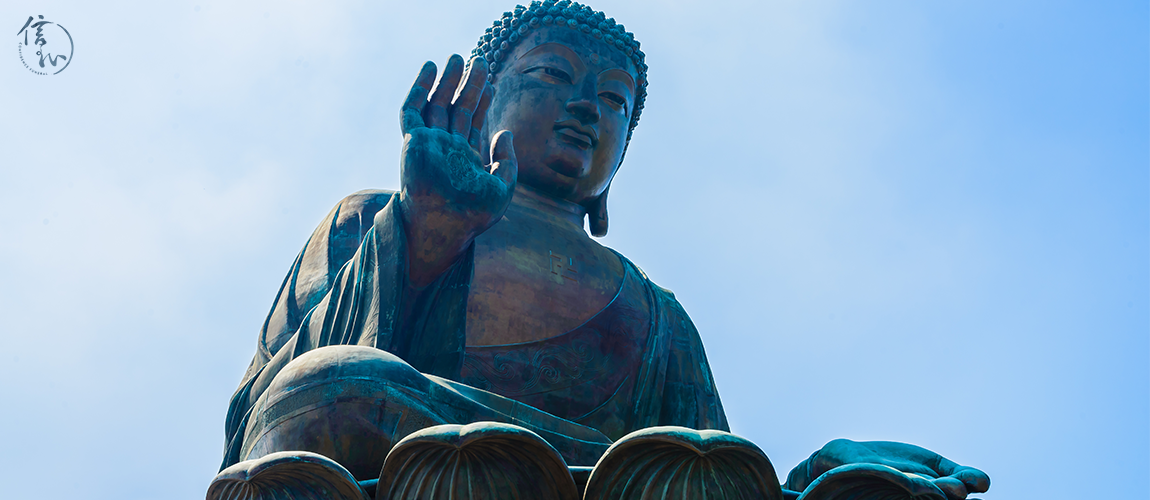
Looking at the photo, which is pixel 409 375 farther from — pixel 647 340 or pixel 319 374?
pixel 647 340

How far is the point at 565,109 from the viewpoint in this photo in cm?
833

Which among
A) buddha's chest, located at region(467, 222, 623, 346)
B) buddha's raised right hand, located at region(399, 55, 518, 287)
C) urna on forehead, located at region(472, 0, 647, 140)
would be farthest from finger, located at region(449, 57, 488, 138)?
urna on forehead, located at region(472, 0, 647, 140)

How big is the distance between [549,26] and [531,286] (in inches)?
81.1

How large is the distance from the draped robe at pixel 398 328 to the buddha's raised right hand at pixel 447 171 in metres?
0.13

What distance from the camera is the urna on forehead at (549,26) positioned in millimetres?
8711

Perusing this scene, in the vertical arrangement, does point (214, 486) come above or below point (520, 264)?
below

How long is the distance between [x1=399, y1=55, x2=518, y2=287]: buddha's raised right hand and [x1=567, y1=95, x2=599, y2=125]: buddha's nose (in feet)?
4.47

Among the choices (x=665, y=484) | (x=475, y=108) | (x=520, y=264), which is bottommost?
(x=665, y=484)

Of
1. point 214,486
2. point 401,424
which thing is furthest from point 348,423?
point 214,486

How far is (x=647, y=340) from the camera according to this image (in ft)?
Answer: 25.6

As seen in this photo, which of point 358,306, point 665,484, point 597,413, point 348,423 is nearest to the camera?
point 665,484

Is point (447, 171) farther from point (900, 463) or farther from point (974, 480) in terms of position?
point (974, 480)

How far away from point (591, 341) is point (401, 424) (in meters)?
2.08

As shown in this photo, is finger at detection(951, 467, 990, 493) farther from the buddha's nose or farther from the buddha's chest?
the buddha's nose
